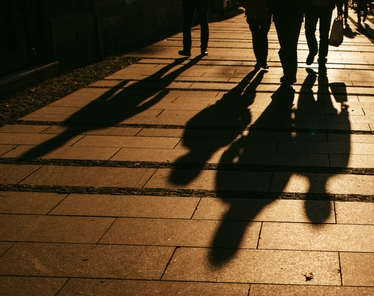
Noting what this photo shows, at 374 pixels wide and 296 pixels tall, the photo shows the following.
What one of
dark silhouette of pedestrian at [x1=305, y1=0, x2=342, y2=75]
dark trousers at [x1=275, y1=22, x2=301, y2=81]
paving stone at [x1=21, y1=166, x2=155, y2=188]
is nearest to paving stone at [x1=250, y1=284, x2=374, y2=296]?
paving stone at [x1=21, y1=166, x2=155, y2=188]

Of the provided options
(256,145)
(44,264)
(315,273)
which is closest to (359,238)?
(315,273)

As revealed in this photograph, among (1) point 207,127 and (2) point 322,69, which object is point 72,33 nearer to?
(2) point 322,69

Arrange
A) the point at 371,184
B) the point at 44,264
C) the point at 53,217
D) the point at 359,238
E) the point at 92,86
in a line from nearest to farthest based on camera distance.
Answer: the point at 44,264 → the point at 359,238 → the point at 53,217 → the point at 371,184 → the point at 92,86

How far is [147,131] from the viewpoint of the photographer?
759cm

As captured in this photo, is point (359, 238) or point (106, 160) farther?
point (106, 160)

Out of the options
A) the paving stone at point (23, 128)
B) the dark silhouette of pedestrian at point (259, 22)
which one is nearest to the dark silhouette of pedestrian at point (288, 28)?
the dark silhouette of pedestrian at point (259, 22)

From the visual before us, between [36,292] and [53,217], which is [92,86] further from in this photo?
[36,292]

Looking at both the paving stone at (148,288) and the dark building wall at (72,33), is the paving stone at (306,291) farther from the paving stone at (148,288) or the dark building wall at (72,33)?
the dark building wall at (72,33)

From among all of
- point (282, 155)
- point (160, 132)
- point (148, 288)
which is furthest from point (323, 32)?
point (148, 288)

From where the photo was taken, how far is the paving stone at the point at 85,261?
162 inches

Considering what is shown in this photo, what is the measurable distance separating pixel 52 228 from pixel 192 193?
46.8 inches

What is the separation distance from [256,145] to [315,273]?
2996 mm

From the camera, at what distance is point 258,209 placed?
5.11m

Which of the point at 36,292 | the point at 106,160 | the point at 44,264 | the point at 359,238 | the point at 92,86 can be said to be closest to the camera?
the point at 36,292
